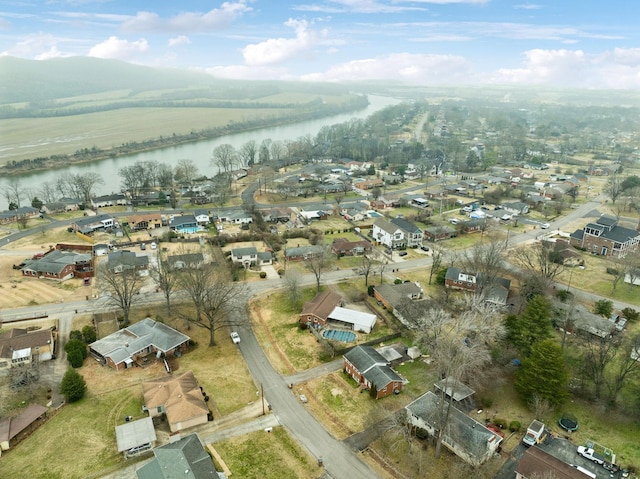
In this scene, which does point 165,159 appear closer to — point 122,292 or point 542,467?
point 122,292

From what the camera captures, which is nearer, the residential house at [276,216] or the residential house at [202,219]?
the residential house at [202,219]

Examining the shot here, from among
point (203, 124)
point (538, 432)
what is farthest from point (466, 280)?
point (203, 124)

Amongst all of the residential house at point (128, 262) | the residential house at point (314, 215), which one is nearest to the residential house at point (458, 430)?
the residential house at point (128, 262)

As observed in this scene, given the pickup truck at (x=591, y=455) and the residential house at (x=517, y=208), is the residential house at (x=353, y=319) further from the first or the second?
the residential house at (x=517, y=208)

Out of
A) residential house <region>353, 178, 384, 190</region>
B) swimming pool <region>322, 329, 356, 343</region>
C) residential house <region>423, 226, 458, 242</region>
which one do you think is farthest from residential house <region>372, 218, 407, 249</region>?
residential house <region>353, 178, 384, 190</region>

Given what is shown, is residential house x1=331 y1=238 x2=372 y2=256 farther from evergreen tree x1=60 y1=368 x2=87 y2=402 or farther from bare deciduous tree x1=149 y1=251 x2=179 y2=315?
evergreen tree x1=60 y1=368 x2=87 y2=402

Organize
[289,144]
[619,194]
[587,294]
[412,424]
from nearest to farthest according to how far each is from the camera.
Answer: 1. [412,424]
2. [587,294]
3. [619,194]
4. [289,144]

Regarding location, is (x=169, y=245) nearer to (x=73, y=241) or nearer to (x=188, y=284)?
(x=73, y=241)

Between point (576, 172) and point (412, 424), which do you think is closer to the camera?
point (412, 424)
